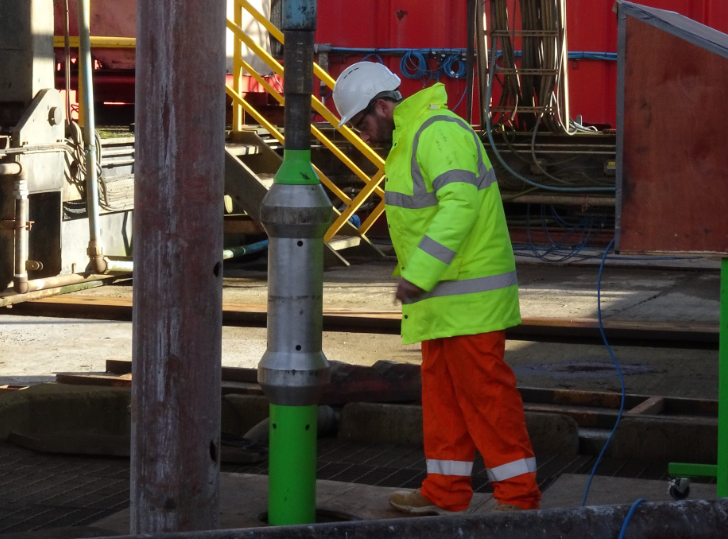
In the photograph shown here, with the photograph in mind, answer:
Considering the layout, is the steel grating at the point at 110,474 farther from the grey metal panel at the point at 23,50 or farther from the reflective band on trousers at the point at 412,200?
the grey metal panel at the point at 23,50

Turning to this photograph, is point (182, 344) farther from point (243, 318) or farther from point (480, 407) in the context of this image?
point (243, 318)

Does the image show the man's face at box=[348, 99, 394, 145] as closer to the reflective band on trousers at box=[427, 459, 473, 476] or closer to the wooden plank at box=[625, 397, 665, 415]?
the reflective band on trousers at box=[427, 459, 473, 476]

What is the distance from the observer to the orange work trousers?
4133mm

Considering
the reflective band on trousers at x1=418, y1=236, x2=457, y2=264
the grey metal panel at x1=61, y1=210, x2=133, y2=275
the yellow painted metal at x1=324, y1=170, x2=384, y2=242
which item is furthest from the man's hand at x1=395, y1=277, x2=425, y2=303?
the yellow painted metal at x1=324, y1=170, x2=384, y2=242

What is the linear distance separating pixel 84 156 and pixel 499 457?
5409 millimetres

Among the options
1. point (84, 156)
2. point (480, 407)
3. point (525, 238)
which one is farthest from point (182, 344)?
point (525, 238)

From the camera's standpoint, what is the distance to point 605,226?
45.4 feet

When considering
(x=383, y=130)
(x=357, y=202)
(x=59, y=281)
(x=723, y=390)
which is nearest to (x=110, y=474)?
(x=383, y=130)

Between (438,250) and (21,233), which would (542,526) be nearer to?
(438,250)

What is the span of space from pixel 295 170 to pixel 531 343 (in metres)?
4.74

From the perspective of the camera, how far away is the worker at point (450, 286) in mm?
4074

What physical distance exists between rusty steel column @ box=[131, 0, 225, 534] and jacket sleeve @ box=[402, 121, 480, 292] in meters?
0.85

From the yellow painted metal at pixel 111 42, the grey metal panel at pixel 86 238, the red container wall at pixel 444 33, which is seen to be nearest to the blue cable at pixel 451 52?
the red container wall at pixel 444 33

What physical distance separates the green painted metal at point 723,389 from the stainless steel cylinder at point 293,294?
4.22 ft
